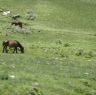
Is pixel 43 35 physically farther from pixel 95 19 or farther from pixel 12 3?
pixel 12 3

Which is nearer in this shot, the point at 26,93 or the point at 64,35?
the point at 26,93

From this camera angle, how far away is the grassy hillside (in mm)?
25481

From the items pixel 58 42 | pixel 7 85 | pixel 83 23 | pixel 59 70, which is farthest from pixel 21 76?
pixel 83 23

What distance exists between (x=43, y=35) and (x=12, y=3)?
33936 millimetres

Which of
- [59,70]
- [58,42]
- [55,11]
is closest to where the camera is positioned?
[59,70]

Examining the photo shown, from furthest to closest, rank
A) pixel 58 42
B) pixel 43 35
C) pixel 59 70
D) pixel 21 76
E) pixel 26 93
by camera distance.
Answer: pixel 43 35 → pixel 58 42 → pixel 59 70 → pixel 21 76 → pixel 26 93

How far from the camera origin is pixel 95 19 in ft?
285

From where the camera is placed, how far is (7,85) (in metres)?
24.2

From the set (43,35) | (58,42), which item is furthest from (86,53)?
(43,35)

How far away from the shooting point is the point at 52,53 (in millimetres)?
44688

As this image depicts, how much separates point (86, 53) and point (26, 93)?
78.7 feet

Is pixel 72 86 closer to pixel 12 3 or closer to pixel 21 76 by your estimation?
pixel 21 76

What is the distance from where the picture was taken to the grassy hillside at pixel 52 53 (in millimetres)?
25481

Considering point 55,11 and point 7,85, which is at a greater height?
point 55,11
